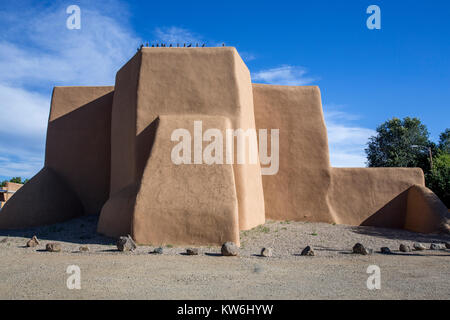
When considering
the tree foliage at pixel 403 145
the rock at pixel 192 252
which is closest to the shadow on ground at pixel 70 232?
the rock at pixel 192 252

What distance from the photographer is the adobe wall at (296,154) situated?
1259cm

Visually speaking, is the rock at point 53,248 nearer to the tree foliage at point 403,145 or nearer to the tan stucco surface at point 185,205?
the tan stucco surface at point 185,205

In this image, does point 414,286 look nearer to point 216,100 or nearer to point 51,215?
point 216,100

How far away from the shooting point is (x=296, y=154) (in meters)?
12.9

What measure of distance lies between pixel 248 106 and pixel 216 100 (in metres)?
1.81

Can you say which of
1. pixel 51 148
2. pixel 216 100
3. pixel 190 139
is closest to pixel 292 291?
pixel 190 139

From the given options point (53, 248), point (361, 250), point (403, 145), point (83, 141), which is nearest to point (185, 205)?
point (53, 248)

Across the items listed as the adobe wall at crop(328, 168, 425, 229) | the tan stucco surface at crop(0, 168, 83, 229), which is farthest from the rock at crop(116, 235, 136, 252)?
the adobe wall at crop(328, 168, 425, 229)

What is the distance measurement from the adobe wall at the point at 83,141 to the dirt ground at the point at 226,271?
10.5ft

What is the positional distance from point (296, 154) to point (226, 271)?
310 inches

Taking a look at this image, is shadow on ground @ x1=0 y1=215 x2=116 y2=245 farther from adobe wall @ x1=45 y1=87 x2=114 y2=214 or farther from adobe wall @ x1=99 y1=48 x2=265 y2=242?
adobe wall @ x1=45 y1=87 x2=114 y2=214

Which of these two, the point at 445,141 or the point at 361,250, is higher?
the point at 445,141

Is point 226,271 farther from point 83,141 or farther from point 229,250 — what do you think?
point 83,141

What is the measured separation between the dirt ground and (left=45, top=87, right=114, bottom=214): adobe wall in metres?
3.21
